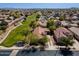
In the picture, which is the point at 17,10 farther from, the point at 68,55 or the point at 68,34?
the point at 68,55

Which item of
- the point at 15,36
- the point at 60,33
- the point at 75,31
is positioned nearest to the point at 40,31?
the point at 60,33

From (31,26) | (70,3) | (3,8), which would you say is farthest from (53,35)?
(3,8)

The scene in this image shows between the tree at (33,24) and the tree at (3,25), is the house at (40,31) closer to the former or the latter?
the tree at (33,24)

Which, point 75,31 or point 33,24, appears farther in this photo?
point 33,24

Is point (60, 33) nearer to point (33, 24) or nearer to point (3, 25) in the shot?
point (33, 24)

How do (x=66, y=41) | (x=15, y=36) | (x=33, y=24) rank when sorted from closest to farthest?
(x=66, y=41) → (x=15, y=36) → (x=33, y=24)

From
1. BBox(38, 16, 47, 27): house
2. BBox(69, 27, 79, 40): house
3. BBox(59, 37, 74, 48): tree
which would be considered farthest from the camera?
BBox(38, 16, 47, 27): house

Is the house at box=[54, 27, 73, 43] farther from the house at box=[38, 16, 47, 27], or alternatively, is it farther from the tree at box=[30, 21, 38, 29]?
the tree at box=[30, 21, 38, 29]

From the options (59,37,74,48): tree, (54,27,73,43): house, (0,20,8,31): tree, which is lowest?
(59,37,74,48): tree

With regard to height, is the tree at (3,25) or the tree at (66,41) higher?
the tree at (3,25)

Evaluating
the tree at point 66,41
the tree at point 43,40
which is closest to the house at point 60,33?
the tree at point 66,41

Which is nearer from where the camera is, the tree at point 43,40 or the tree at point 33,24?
the tree at point 43,40

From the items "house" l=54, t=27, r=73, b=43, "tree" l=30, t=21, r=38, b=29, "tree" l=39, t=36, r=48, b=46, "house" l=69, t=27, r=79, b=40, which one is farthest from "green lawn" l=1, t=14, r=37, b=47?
"house" l=69, t=27, r=79, b=40

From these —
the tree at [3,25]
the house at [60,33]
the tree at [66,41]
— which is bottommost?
the tree at [66,41]
